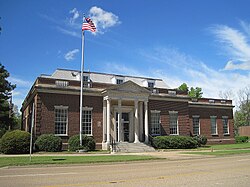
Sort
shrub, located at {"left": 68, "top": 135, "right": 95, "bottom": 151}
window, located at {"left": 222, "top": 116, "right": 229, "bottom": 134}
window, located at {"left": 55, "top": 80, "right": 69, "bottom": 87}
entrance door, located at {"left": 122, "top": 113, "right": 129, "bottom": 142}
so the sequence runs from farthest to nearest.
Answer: window, located at {"left": 222, "top": 116, "right": 229, "bottom": 134}
entrance door, located at {"left": 122, "top": 113, "right": 129, "bottom": 142}
window, located at {"left": 55, "top": 80, "right": 69, "bottom": 87}
shrub, located at {"left": 68, "top": 135, "right": 95, "bottom": 151}

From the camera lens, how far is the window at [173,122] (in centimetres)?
3433

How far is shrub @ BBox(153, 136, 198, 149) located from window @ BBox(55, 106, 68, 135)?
9.83m

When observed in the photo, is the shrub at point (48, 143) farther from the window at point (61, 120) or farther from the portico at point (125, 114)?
the portico at point (125, 114)

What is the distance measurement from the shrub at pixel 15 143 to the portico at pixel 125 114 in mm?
8138

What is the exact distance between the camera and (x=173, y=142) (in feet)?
101

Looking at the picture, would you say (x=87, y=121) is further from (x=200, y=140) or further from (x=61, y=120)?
(x=200, y=140)

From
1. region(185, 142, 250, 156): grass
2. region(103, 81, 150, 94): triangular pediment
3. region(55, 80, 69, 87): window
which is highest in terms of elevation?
region(55, 80, 69, 87): window

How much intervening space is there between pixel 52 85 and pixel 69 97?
2133 millimetres

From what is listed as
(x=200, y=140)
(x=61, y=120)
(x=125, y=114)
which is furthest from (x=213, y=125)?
Answer: (x=61, y=120)

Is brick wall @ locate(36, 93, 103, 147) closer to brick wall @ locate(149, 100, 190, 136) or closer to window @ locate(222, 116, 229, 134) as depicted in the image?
brick wall @ locate(149, 100, 190, 136)

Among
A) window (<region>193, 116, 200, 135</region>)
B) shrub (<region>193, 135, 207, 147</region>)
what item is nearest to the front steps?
shrub (<region>193, 135, 207, 147</region>)

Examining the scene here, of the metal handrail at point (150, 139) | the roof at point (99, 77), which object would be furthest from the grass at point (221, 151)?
the roof at point (99, 77)

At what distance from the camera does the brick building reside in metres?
28.0

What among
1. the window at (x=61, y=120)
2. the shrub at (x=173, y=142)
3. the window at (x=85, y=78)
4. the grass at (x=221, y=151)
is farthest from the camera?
the window at (x=85, y=78)
